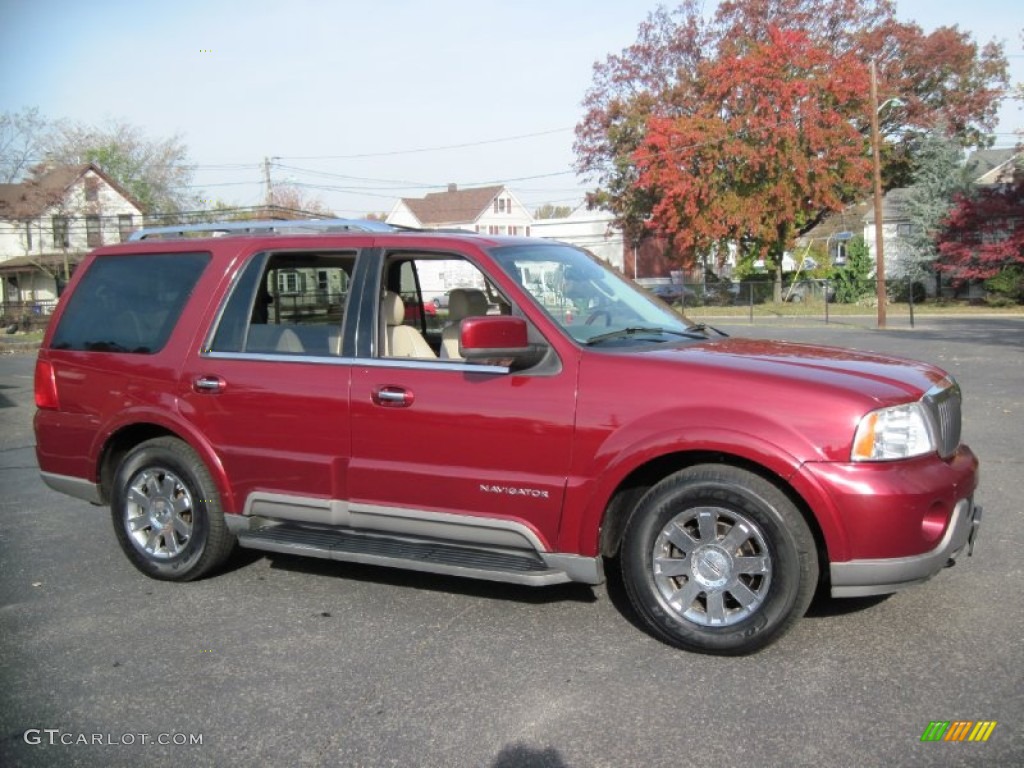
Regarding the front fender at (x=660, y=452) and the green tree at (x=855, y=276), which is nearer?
the front fender at (x=660, y=452)

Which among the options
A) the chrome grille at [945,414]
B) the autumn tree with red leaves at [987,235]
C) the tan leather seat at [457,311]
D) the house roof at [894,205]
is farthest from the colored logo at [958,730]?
the house roof at [894,205]

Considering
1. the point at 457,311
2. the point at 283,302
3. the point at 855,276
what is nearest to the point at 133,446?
the point at 283,302

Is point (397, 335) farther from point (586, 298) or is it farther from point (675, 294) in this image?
point (675, 294)

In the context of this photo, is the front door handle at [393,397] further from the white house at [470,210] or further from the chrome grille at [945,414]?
the white house at [470,210]

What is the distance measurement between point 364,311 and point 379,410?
551mm

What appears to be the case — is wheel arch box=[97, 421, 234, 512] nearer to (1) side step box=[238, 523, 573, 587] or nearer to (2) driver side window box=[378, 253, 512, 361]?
(1) side step box=[238, 523, 573, 587]

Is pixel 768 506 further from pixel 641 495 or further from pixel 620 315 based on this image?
pixel 620 315

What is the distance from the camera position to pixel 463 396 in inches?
166

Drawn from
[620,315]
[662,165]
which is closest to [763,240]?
[662,165]

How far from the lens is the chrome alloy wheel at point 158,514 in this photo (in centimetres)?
505

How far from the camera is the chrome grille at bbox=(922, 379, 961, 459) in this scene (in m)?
3.86

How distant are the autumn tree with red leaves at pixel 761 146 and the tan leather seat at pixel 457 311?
3405 cm

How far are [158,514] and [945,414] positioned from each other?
4111mm

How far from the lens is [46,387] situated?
5445 mm
